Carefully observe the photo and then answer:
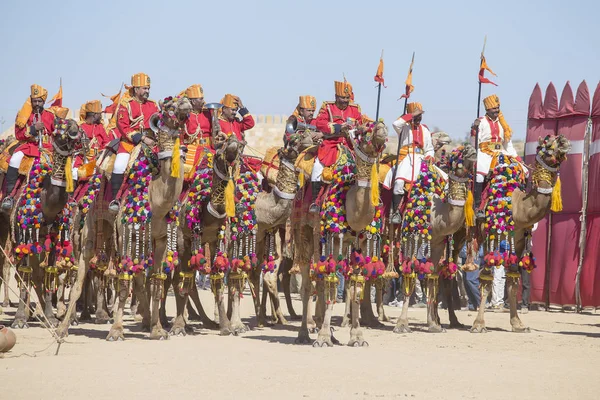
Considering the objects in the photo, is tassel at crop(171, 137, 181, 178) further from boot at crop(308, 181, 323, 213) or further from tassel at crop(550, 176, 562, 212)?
tassel at crop(550, 176, 562, 212)

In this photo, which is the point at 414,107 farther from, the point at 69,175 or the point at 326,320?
the point at 69,175

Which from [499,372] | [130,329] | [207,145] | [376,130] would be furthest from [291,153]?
[499,372]

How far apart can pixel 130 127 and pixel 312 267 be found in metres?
3.49

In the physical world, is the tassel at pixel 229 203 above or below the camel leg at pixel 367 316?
above

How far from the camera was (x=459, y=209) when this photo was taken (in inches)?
626

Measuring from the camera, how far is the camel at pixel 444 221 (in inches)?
621

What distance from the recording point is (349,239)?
43.6ft

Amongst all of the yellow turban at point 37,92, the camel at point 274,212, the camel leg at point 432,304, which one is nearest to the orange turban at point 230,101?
the camel at point 274,212

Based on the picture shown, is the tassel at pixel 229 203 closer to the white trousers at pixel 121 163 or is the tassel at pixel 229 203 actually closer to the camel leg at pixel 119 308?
the white trousers at pixel 121 163

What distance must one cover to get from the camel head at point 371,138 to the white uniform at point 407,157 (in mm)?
3181

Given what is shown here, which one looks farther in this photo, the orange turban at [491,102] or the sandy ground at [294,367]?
the orange turban at [491,102]

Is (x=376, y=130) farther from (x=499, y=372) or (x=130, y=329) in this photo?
(x=130, y=329)

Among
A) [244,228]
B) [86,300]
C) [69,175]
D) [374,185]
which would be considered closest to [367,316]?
[244,228]

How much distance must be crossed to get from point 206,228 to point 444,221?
12.7 feet
